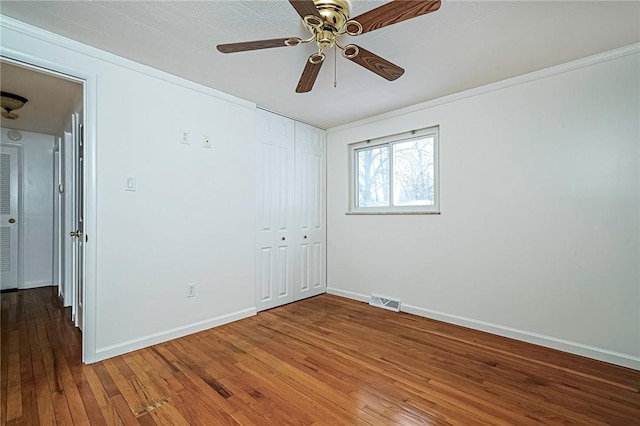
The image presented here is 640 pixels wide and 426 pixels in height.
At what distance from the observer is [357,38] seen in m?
2.04

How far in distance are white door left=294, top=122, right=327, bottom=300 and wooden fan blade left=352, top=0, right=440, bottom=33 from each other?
2.46 meters

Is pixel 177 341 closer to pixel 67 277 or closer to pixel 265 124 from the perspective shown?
pixel 67 277

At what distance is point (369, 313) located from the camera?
3398 millimetres

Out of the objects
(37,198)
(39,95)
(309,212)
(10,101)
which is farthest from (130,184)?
(37,198)

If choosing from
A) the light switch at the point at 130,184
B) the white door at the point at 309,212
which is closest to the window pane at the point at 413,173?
the white door at the point at 309,212

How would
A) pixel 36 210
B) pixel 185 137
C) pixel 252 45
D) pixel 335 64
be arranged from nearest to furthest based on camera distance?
pixel 252 45 → pixel 335 64 → pixel 185 137 → pixel 36 210

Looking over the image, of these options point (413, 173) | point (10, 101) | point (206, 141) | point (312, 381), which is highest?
point (10, 101)

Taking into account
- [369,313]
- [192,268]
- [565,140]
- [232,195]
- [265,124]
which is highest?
[265,124]

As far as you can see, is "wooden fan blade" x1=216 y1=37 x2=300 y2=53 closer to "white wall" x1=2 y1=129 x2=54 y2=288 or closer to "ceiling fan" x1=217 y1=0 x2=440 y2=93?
"ceiling fan" x1=217 y1=0 x2=440 y2=93

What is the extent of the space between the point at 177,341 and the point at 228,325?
52 cm

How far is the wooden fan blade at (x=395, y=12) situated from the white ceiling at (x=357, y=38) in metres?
0.32

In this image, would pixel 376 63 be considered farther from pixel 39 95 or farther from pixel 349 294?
pixel 39 95

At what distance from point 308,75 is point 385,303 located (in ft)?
9.05

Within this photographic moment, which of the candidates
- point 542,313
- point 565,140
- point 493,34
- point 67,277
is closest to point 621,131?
point 565,140
